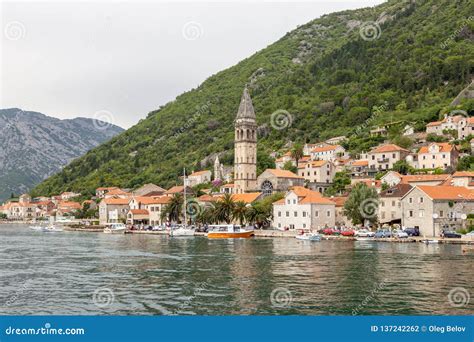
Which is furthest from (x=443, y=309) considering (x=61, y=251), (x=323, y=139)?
(x=323, y=139)

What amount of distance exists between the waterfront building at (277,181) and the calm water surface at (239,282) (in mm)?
47337

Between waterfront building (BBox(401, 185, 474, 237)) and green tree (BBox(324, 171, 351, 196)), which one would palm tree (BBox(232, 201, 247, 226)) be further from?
waterfront building (BBox(401, 185, 474, 237))

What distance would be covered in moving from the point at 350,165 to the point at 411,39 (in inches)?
3191

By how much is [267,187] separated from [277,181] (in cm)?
243

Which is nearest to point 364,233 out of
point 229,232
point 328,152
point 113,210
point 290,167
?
point 229,232

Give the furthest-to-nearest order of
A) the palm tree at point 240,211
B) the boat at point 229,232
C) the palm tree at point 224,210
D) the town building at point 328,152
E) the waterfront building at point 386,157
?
the town building at point 328,152, the waterfront building at point 386,157, the palm tree at point 224,210, the palm tree at point 240,211, the boat at point 229,232

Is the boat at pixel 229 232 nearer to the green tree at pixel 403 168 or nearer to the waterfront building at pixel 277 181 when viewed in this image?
the waterfront building at pixel 277 181

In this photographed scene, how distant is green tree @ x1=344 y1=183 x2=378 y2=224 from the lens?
74.9 metres

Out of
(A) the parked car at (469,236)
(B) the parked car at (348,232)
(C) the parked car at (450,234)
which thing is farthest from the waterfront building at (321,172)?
(A) the parked car at (469,236)

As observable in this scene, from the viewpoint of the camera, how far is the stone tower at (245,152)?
11081 centimetres

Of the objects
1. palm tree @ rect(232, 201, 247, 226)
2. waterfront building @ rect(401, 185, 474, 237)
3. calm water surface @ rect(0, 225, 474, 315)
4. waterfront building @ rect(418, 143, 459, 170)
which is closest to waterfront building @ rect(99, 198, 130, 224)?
palm tree @ rect(232, 201, 247, 226)

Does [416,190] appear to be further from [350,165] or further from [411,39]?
[411,39]

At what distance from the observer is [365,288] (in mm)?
30312

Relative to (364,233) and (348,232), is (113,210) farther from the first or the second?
(364,233)
